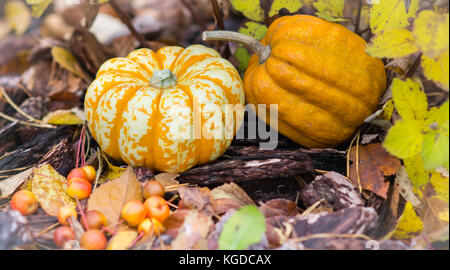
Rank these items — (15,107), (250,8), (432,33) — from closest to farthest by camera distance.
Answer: (432,33), (250,8), (15,107)

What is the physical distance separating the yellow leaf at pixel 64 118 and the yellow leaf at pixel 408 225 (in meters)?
1.82

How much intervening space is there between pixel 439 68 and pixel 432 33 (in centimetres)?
15

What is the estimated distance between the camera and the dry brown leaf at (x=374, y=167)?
1.65 meters

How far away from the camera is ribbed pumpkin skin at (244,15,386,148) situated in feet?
5.89

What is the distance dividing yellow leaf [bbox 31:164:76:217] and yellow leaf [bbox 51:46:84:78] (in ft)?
3.93

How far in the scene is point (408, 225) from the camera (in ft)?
4.78

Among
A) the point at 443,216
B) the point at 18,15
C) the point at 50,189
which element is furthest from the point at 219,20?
the point at 18,15

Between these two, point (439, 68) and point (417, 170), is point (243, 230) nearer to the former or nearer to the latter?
point (417, 170)

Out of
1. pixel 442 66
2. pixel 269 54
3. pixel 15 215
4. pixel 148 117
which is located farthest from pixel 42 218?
pixel 442 66

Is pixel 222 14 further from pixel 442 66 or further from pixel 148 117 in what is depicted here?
pixel 442 66

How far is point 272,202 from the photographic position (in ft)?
5.18

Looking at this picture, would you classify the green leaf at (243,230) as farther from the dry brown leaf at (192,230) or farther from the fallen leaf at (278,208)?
the fallen leaf at (278,208)
